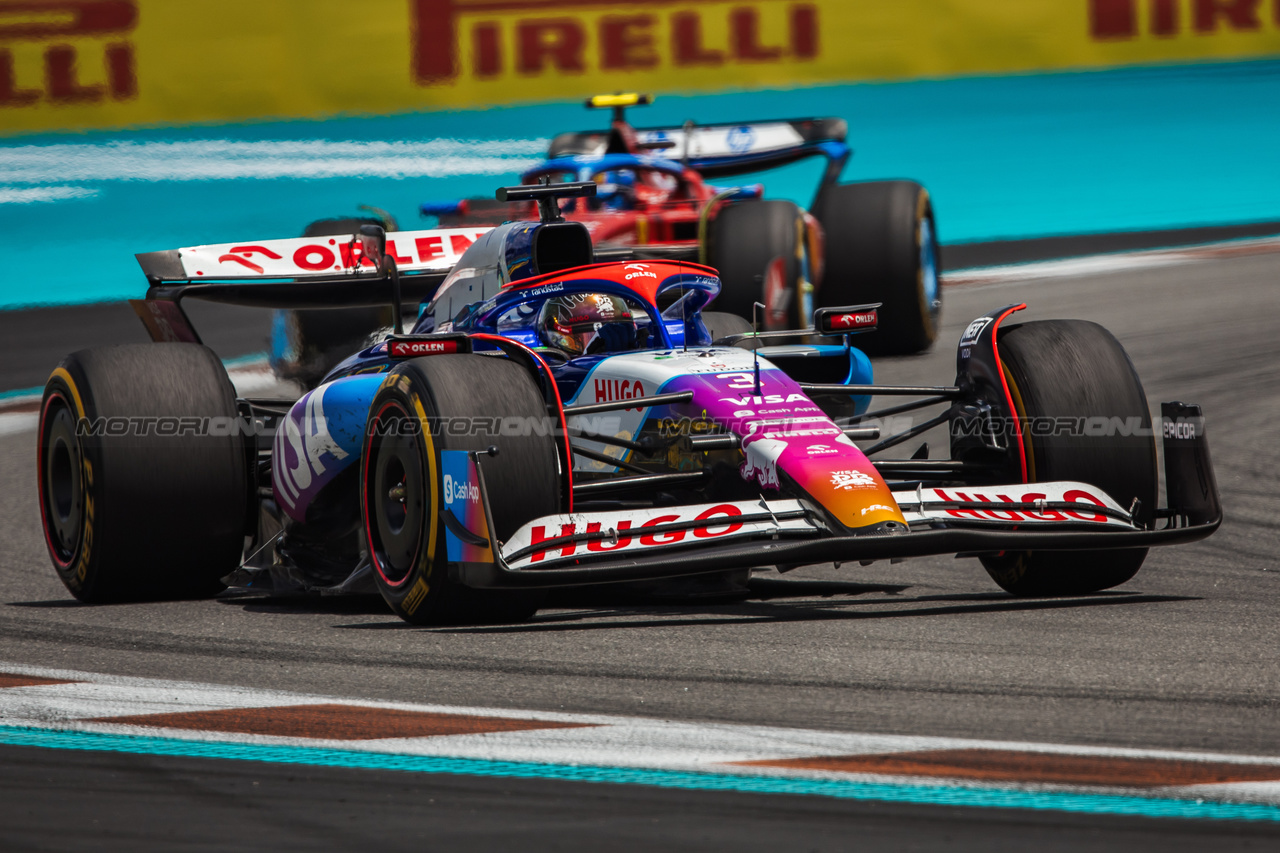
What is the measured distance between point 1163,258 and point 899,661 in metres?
14.2

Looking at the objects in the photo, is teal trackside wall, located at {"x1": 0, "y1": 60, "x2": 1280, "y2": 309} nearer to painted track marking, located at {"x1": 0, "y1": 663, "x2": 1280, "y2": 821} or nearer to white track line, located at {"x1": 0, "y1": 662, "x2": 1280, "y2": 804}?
white track line, located at {"x1": 0, "y1": 662, "x2": 1280, "y2": 804}


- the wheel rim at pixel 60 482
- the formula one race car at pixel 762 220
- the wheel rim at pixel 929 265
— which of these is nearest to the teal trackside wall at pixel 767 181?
the formula one race car at pixel 762 220

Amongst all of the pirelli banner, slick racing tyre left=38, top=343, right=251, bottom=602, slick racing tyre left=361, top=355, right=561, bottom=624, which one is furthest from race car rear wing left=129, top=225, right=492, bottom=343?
the pirelli banner

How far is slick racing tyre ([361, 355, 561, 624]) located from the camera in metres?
5.50

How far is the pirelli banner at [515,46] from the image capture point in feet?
58.6

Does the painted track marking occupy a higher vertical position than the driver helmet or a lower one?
lower

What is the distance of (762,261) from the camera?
1240 centimetres

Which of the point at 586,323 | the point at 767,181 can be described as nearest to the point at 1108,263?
the point at 767,181

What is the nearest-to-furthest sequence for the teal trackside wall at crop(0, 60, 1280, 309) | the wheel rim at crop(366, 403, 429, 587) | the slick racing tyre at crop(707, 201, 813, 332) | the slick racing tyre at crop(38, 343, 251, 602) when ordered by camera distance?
the wheel rim at crop(366, 403, 429, 587) → the slick racing tyre at crop(38, 343, 251, 602) → the slick racing tyre at crop(707, 201, 813, 332) → the teal trackside wall at crop(0, 60, 1280, 309)

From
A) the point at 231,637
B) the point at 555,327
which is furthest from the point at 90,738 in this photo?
the point at 555,327

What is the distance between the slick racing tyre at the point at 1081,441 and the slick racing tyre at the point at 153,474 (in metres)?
2.88

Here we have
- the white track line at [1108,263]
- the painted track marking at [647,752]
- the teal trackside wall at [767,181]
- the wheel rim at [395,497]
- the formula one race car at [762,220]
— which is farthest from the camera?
the teal trackside wall at [767,181]

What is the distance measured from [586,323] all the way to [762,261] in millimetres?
5631

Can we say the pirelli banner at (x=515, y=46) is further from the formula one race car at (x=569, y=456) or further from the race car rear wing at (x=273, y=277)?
the formula one race car at (x=569, y=456)
